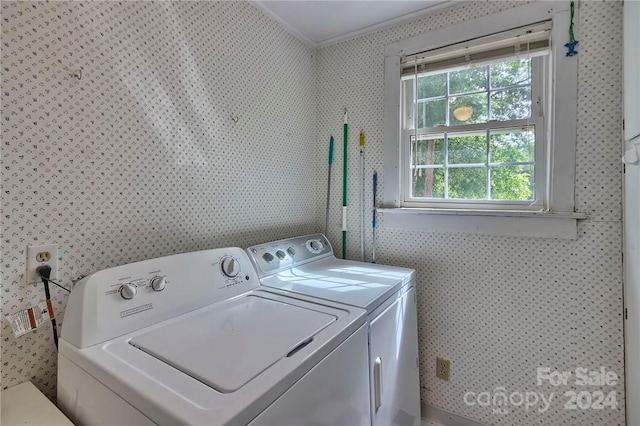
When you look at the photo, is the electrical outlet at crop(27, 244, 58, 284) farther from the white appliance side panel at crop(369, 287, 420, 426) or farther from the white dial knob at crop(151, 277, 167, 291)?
the white appliance side panel at crop(369, 287, 420, 426)

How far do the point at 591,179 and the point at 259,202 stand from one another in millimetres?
1597

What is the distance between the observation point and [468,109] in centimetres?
172

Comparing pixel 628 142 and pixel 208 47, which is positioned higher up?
pixel 208 47

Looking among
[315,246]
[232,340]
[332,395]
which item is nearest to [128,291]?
A: [232,340]

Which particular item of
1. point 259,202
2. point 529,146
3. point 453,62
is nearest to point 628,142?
point 529,146

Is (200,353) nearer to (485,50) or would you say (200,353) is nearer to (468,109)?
(468,109)

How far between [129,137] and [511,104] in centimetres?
183

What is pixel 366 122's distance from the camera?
1.93 meters

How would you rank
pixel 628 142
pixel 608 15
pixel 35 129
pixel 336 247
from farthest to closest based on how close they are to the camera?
pixel 336 247 < pixel 608 15 < pixel 628 142 < pixel 35 129

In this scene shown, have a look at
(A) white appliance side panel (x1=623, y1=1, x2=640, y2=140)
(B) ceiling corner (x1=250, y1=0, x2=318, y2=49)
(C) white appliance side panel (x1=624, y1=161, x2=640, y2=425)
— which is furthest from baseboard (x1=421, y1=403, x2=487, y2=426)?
(B) ceiling corner (x1=250, y1=0, x2=318, y2=49)

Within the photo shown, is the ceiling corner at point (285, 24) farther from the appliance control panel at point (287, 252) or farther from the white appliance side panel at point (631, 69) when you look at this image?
the white appliance side panel at point (631, 69)

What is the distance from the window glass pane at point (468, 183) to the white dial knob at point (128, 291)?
64.1 inches

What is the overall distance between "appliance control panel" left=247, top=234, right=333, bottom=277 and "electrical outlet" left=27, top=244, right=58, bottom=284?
690 millimetres

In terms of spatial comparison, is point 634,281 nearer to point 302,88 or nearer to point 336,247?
point 336,247
